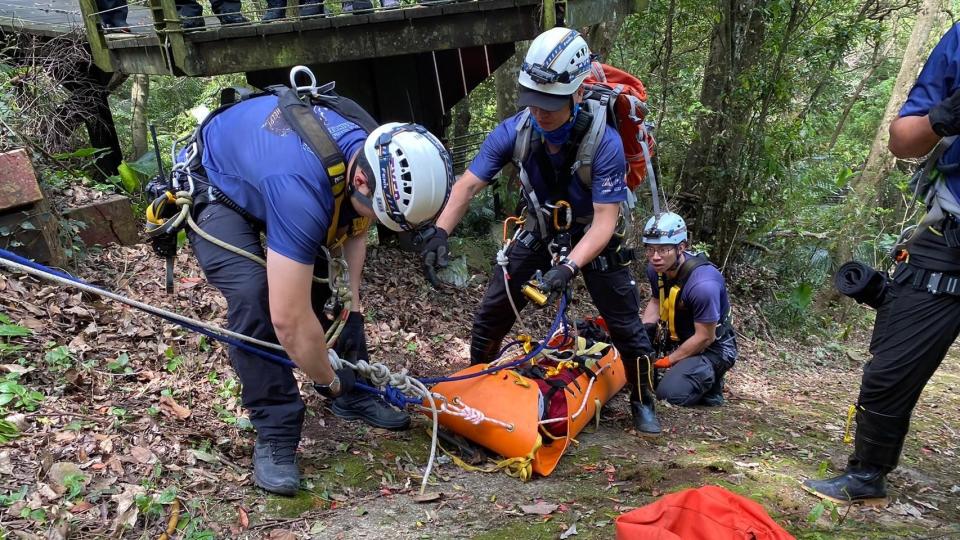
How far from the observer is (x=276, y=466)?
Result: 3398mm

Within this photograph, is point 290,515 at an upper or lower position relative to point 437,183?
lower

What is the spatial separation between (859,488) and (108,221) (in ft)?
19.3

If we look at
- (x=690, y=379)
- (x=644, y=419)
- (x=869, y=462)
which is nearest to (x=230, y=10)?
(x=644, y=419)

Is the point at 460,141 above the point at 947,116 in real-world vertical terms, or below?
below

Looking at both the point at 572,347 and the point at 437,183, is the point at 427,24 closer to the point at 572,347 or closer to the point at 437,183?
the point at 572,347

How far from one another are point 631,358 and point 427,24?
11.7 feet

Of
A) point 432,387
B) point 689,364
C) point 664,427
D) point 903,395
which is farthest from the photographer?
point 689,364

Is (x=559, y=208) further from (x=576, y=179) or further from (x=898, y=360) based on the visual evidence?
(x=898, y=360)

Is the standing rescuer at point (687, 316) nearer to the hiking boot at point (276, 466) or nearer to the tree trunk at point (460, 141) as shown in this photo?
the tree trunk at point (460, 141)

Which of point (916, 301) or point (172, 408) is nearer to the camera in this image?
point (916, 301)

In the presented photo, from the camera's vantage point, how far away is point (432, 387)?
4211 millimetres

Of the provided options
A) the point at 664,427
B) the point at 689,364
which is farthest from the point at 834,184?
the point at 664,427

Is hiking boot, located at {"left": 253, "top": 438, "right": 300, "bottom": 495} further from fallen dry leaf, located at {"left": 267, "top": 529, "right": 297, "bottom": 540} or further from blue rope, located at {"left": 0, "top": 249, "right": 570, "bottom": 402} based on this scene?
blue rope, located at {"left": 0, "top": 249, "right": 570, "bottom": 402}

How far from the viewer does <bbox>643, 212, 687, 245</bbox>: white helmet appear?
5580mm
